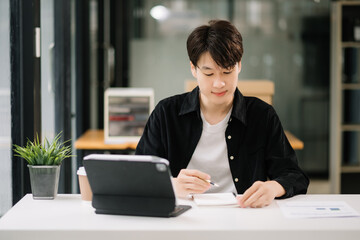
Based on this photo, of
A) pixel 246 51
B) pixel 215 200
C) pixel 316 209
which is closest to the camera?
pixel 316 209

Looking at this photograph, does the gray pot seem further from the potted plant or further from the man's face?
the man's face

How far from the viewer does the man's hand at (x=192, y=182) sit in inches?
72.1

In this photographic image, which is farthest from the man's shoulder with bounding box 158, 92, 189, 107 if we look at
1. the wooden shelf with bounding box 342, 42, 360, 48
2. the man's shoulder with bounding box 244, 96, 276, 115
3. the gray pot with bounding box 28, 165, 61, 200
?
the wooden shelf with bounding box 342, 42, 360, 48

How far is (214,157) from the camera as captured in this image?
86.4 inches

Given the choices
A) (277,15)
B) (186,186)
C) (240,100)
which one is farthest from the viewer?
(277,15)

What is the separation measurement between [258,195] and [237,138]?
0.45 meters

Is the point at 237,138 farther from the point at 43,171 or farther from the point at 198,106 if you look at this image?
the point at 43,171

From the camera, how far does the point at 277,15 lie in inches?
222


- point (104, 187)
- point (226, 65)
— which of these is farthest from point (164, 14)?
point (104, 187)

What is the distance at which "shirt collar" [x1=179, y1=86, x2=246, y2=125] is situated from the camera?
219 centimetres

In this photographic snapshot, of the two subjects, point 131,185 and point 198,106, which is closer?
point 131,185

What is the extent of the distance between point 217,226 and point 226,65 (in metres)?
0.69

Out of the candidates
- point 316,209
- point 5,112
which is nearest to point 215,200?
point 316,209

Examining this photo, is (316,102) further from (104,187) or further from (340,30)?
(104,187)
